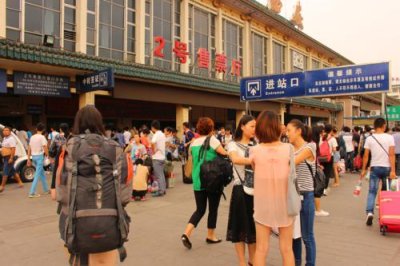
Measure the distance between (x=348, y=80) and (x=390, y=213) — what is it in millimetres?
9066

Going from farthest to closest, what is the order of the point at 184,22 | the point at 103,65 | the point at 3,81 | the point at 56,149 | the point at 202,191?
the point at 184,22 → the point at 103,65 → the point at 3,81 → the point at 56,149 → the point at 202,191

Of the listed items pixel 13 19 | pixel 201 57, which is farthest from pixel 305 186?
pixel 201 57

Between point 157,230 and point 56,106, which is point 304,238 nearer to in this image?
point 157,230

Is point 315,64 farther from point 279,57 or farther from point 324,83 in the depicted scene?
point 324,83

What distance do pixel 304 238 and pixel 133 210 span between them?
4.36 meters

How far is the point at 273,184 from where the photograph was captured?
10.8ft

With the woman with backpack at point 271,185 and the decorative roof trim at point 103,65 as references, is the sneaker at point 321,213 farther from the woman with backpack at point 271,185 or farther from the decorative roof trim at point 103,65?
the decorative roof trim at point 103,65

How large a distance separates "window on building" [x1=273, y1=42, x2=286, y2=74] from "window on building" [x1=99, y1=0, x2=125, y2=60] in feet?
55.8

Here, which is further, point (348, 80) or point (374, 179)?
point (348, 80)

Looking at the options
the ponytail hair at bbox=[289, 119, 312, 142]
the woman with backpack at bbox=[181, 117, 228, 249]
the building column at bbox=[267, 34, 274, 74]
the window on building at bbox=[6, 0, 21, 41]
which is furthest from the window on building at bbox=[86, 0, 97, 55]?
the building column at bbox=[267, 34, 274, 74]

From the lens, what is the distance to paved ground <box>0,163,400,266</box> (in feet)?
15.3

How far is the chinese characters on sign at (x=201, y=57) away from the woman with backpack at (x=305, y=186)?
1640cm

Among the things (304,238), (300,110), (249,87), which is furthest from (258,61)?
(304,238)

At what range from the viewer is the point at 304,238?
3.96 metres
